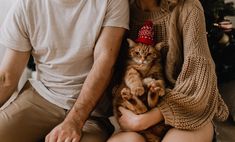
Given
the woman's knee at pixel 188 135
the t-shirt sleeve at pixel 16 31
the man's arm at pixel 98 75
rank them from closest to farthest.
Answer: the woman's knee at pixel 188 135 → the man's arm at pixel 98 75 → the t-shirt sleeve at pixel 16 31

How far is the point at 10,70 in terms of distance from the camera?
1441mm

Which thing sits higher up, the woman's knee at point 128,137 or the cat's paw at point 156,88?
the cat's paw at point 156,88

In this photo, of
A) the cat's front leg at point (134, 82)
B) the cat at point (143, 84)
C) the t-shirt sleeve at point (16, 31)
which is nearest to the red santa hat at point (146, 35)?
the cat at point (143, 84)

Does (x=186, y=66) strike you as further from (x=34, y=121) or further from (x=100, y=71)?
(x=34, y=121)

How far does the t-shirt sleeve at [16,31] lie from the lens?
141 centimetres

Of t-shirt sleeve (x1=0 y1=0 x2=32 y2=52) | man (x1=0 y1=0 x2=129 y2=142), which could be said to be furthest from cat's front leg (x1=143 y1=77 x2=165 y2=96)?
t-shirt sleeve (x1=0 y1=0 x2=32 y2=52)

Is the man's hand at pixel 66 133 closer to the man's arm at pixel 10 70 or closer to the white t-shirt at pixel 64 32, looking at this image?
the white t-shirt at pixel 64 32

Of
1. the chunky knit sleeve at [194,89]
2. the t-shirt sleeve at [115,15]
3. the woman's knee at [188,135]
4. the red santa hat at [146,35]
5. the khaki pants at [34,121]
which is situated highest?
the t-shirt sleeve at [115,15]

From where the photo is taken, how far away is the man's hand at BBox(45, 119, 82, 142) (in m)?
1.23

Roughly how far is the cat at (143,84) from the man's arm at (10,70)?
41 cm

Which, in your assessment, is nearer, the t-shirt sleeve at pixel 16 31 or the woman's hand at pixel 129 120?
the woman's hand at pixel 129 120

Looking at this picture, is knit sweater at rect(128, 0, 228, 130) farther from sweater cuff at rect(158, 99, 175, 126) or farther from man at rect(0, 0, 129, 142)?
man at rect(0, 0, 129, 142)

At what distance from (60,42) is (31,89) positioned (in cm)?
26

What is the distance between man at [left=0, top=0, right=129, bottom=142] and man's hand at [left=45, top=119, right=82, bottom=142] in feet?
0.13
